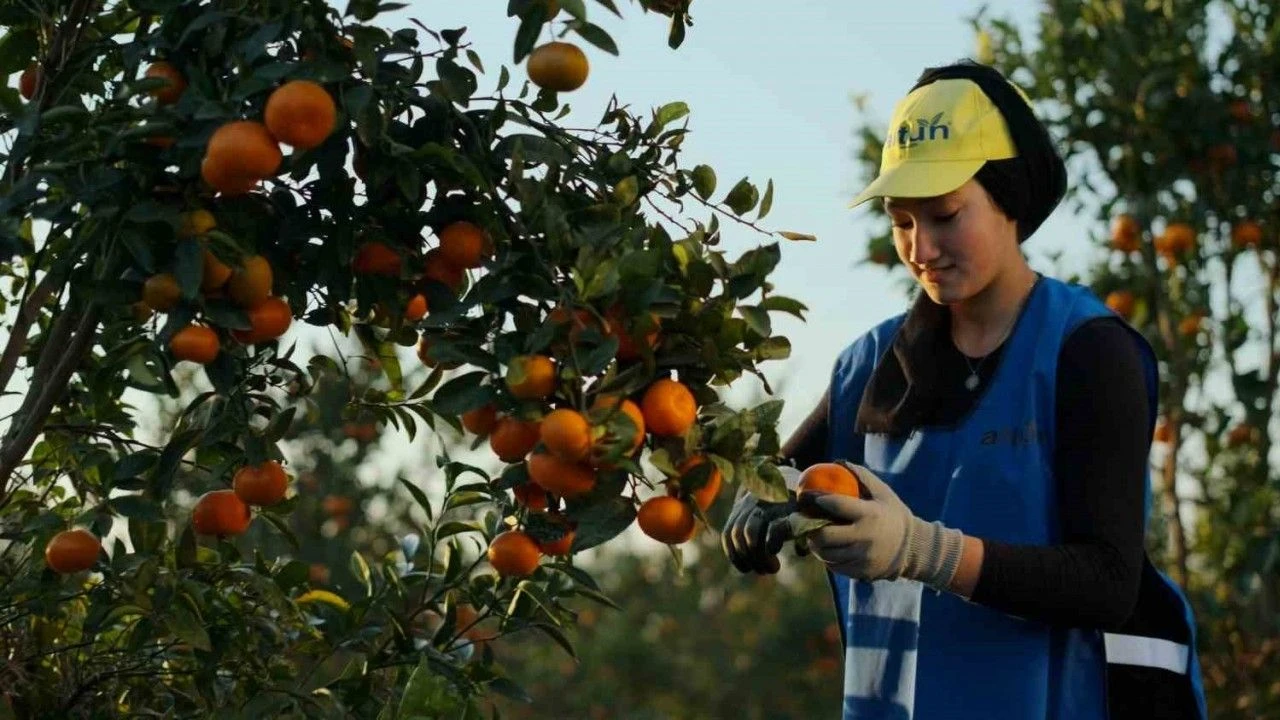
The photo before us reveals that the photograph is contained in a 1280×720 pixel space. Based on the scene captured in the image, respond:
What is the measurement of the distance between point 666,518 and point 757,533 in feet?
1.36

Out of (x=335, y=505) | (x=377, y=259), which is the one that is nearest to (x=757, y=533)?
(x=377, y=259)

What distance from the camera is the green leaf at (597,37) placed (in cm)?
186

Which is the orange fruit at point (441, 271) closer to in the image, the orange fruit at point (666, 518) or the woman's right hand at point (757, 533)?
the orange fruit at point (666, 518)

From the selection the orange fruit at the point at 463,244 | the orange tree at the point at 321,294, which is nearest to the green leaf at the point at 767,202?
the orange tree at the point at 321,294

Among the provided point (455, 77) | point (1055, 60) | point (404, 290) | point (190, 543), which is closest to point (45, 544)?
point (190, 543)

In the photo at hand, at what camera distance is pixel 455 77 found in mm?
1891

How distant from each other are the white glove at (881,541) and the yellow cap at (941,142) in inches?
15.2

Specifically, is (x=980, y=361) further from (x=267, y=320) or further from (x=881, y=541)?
(x=267, y=320)

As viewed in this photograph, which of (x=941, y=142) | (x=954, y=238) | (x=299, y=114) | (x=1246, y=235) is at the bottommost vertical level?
(x=299, y=114)

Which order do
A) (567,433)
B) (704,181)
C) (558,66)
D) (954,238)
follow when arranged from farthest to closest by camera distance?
(954,238) < (704,181) < (558,66) < (567,433)

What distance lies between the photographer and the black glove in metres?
2.08

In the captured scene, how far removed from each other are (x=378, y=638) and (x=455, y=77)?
90 cm

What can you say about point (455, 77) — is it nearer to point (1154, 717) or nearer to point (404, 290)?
point (404, 290)

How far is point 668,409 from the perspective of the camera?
1.72m
